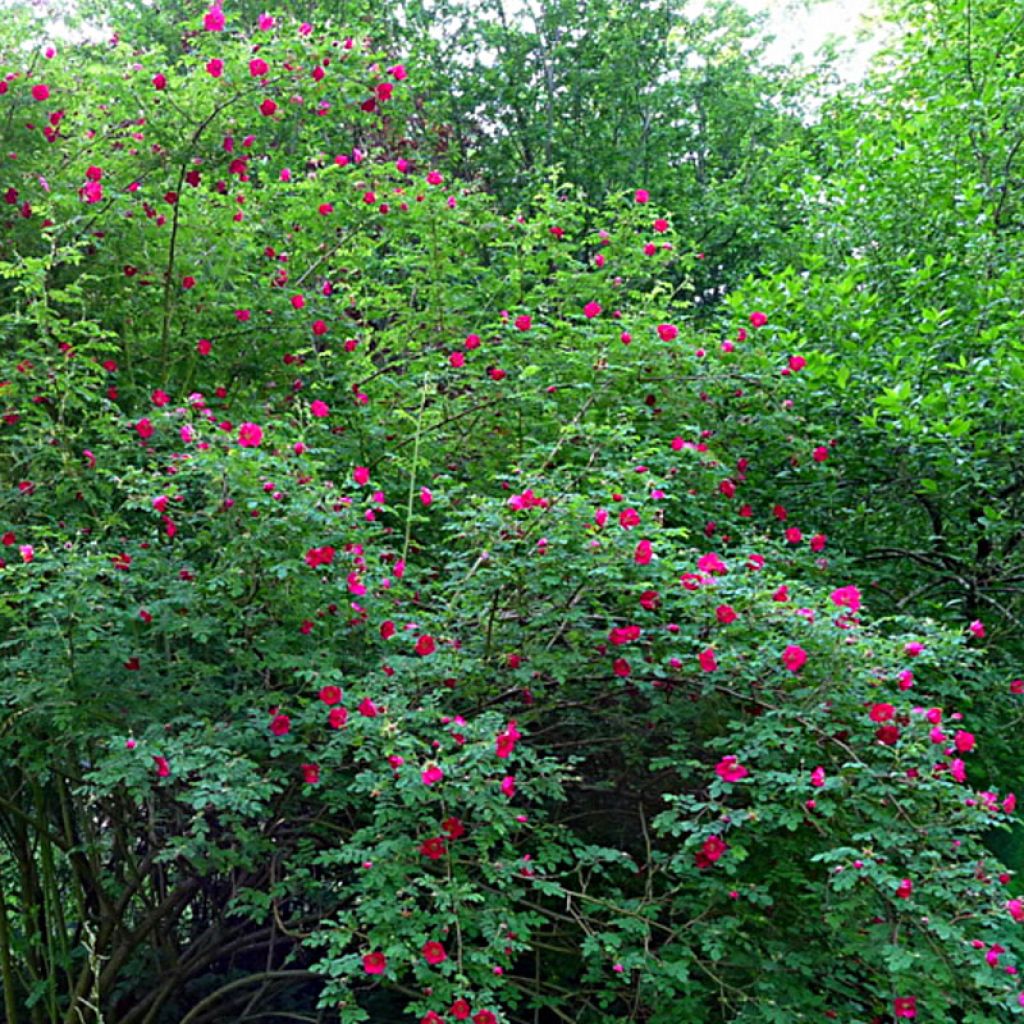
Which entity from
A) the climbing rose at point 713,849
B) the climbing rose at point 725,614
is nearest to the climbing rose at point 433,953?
the climbing rose at point 713,849

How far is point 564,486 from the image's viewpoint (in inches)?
120

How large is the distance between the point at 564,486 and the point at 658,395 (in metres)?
1.17

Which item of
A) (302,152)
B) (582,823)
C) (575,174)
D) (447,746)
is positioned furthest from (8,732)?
(575,174)

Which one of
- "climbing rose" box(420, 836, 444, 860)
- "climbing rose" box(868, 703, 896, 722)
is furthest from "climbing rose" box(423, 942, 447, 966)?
"climbing rose" box(868, 703, 896, 722)

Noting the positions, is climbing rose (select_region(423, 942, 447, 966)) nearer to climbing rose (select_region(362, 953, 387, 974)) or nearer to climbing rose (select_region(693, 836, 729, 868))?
climbing rose (select_region(362, 953, 387, 974))

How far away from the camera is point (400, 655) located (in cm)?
307

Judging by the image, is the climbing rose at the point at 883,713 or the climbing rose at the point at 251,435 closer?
the climbing rose at the point at 883,713

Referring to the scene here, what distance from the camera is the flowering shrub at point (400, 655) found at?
8.62 ft

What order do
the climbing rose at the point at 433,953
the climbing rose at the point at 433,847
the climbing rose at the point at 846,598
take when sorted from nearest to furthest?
the climbing rose at the point at 433,953 < the climbing rose at the point at 433,847 < the climbing rose at the point at 846,598

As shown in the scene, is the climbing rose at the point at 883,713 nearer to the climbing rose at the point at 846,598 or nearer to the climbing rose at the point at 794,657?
the climbing rose at the point at 794,657

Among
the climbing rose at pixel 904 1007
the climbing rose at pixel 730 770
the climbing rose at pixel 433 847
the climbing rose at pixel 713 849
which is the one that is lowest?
the climbing rose at pixel 904 1007

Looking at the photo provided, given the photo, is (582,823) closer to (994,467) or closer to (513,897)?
(513,897)

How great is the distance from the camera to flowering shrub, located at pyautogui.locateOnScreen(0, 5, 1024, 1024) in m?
2.63

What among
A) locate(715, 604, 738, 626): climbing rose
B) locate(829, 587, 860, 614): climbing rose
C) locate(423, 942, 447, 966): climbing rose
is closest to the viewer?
locate(423, 942, 447, 966): climbing rose
